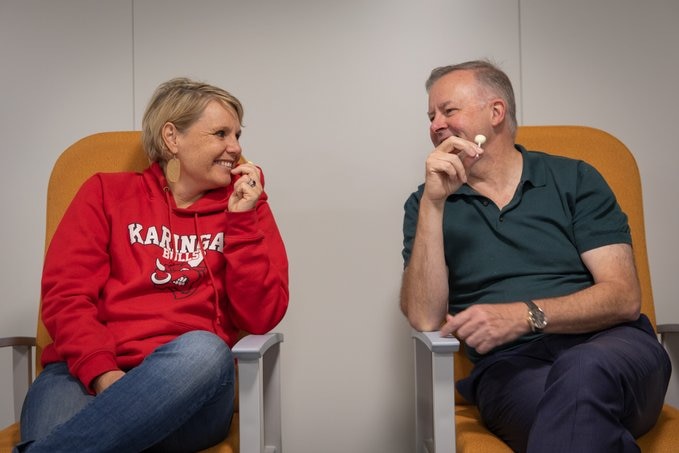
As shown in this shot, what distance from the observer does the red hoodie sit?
1.72m

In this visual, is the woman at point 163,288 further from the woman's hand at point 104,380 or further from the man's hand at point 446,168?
the man's hand at point 446,168

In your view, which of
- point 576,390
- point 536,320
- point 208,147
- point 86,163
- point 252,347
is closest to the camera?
point 576,390

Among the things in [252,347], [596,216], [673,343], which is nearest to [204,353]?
[252,347]

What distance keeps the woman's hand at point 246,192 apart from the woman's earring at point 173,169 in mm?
182

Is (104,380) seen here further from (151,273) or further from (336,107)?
(336,107)

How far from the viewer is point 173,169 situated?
1943 mm

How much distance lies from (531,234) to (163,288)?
0.85 metres

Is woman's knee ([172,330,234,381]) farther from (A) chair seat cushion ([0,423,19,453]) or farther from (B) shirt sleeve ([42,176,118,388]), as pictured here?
(A) chair seat cushion ([0,423,19,453])

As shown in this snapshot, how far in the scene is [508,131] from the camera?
1960 millimetres

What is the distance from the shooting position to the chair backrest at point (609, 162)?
1.91m

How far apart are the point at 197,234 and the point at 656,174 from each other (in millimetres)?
1399

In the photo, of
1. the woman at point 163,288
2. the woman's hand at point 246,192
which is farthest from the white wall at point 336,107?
the woman's hand at point 246,192

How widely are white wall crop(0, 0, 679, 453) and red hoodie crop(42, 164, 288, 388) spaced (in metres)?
0.53

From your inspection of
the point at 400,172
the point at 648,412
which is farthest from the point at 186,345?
the point at 400,172
